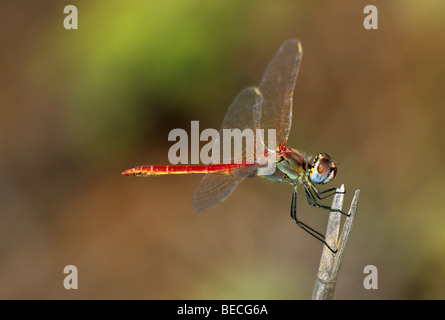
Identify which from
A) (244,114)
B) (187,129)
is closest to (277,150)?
(244,114)

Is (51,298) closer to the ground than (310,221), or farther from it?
closer to the ground

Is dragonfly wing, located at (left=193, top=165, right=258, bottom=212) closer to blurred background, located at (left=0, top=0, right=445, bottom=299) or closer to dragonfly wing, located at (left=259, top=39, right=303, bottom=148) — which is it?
dragonfly wing, located at (left=259, top=39, right=303, bottom=148)

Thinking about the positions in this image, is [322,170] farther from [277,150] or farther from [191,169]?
[191,169]

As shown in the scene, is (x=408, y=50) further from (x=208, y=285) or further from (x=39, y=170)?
(x=39, y=170)

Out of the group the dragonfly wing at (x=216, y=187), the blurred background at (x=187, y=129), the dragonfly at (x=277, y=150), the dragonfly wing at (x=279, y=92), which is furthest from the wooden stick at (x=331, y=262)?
the blurred background at (x=187, y=129)

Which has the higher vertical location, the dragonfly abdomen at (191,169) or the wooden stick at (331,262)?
the dragonfly abdomen at (191,169)

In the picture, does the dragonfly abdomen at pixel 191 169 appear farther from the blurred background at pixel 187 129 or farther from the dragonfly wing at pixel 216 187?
the blurred background at pixel 187 129

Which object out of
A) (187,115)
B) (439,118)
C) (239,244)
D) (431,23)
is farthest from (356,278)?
(431,23)
